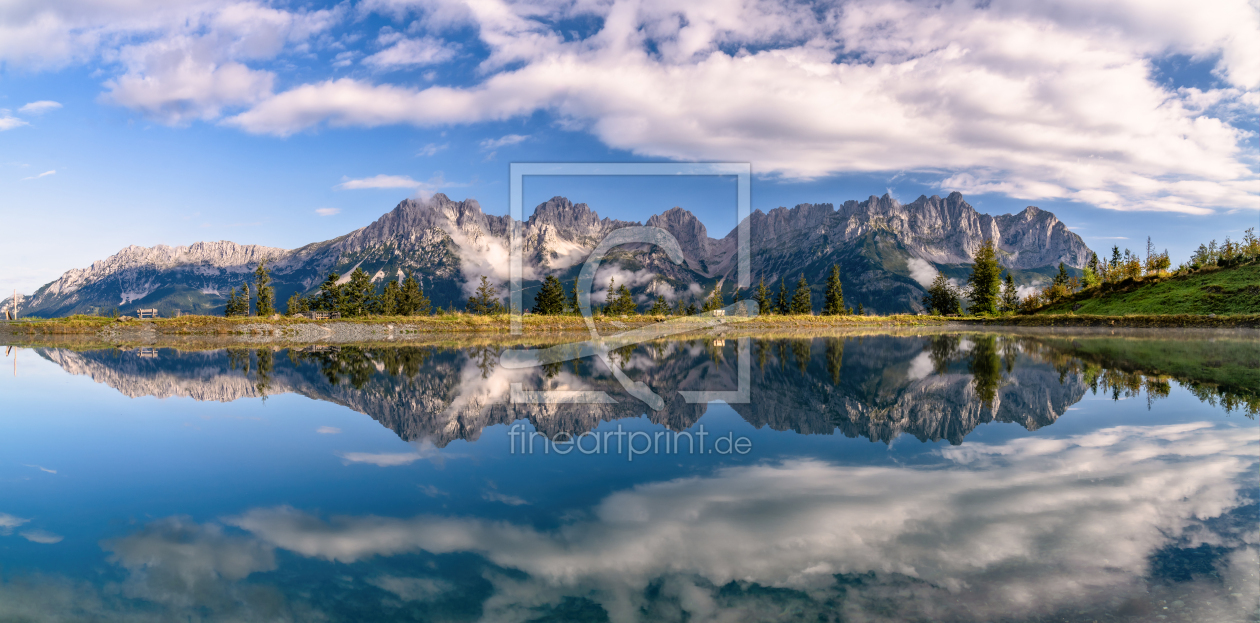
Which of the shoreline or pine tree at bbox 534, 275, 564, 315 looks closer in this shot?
the shoreline

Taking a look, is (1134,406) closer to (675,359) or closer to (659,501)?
(659,501)

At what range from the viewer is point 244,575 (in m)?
6.08

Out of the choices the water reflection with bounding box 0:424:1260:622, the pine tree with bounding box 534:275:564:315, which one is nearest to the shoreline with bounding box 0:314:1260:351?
the pine tree with bounding box 534:275:564:315

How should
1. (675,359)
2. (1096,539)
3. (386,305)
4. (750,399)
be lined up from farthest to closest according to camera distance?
(386,305), (675,359), (750,399), (1096,539)

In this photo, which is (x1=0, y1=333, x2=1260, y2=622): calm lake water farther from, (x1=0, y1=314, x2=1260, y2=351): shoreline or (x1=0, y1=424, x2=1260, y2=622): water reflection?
(x1=0, y1=314, x2=1260, y2=351): shoreline

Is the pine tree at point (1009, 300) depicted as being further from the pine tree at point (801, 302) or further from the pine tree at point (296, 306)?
the pine tree at point (296, 306)

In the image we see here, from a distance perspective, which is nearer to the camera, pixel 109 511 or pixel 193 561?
pixel 193 561

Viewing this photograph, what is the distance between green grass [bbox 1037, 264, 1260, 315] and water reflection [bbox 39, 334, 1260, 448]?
5607cm

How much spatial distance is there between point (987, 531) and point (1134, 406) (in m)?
12.0

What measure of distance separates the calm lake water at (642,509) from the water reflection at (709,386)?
225 mm

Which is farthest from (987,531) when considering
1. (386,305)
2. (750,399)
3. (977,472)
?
(386,305)

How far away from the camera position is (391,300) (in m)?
99.2

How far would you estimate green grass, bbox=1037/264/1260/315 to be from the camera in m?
68.6

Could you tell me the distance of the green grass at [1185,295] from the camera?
68562mm
